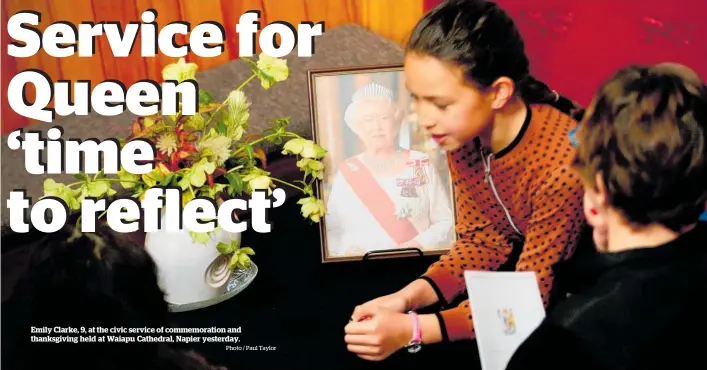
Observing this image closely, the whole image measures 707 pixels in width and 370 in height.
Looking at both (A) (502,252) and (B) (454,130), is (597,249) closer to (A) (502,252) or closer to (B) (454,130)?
(A) (502,252)

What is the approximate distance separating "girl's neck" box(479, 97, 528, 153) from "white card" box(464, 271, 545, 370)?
24cm

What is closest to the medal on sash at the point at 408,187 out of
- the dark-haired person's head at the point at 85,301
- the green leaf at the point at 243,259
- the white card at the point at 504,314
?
the white card at the point at 504,314

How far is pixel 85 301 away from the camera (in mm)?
1292

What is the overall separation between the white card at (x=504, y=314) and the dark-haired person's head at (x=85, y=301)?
54 cm

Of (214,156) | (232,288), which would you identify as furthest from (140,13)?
(232,288)

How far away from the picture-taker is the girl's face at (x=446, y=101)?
3.55 feet

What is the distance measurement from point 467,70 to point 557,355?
1.52 feet

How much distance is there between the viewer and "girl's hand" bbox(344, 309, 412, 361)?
3.81ft

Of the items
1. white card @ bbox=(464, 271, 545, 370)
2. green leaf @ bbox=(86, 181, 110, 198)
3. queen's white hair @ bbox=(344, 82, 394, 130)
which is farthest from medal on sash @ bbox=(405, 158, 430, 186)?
green leaf @ bbox=(86, 181, 110, 198)

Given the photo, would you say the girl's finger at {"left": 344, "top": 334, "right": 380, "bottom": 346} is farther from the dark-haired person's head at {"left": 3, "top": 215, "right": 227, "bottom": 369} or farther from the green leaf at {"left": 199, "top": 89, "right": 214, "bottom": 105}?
the green leaf at {"left": 199, "top": 89, "right": 214, "bottom": 105}

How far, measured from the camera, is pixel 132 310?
1285 mm

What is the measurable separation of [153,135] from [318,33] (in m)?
0.36

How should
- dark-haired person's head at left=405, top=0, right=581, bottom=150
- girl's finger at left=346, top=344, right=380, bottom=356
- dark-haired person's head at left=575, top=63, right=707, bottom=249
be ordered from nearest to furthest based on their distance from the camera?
dark-haired person's head at left=575, top=63, right=707, bottom=249, dark-haired person's head at left=405, top=0, right=581, bottom=150, girl's finger at left=346, top=344, right=380, bottom=356

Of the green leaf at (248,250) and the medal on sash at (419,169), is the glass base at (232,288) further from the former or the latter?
the medal on sash at (419,169)
